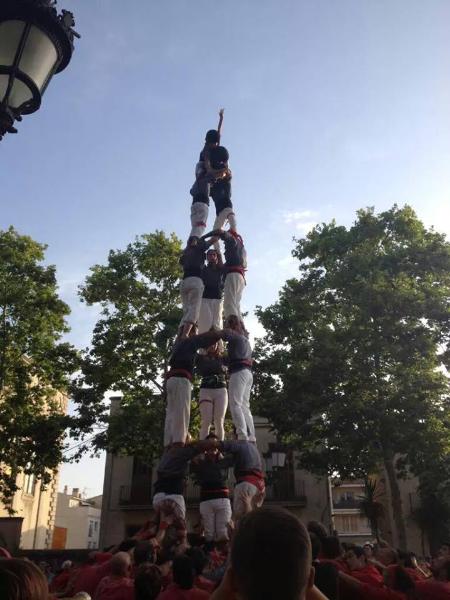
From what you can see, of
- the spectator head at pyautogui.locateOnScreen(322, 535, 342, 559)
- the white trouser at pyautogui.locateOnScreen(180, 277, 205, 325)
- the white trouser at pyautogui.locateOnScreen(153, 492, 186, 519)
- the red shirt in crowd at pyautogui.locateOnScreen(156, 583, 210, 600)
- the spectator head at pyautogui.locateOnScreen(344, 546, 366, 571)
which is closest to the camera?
the red shirt in crowd at pyautogui.locateOnScreen(156, 583, 210, 600)

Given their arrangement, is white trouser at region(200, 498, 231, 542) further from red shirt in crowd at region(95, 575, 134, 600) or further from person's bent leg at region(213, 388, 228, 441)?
red shirt in crowd at region(95, 575, 134, 600)

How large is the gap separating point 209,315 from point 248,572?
10.0 metres

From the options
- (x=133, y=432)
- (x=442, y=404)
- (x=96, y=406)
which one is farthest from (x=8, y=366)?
(x=442, y=404)

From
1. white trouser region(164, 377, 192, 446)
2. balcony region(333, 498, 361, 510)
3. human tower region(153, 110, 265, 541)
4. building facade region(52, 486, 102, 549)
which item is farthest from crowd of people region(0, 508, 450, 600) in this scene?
building facade region(52, 486, 102, 549)

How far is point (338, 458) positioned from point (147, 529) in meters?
12.3

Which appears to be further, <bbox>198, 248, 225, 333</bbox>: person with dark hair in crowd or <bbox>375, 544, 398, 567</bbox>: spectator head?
<bbox>198, 248, 225, 333</bbox>: person with dark hair in crowd

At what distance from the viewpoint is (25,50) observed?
14.3 feet

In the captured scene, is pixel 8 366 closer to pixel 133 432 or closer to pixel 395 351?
pixel 133 432

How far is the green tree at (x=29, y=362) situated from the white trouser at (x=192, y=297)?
46.2 ft

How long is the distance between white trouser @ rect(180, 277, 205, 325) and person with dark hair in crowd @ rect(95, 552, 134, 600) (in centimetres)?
627

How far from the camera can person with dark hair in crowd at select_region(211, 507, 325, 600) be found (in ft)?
6.50

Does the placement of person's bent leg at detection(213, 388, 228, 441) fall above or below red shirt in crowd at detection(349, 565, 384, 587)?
above

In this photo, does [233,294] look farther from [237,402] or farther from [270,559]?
[270,559]

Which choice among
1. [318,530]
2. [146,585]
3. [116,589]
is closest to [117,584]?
[116,589]
